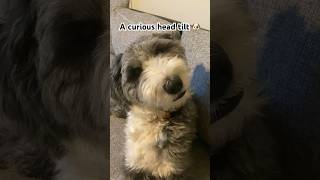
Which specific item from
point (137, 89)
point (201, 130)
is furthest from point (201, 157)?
point (137, 89)

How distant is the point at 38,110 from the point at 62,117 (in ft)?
0.15

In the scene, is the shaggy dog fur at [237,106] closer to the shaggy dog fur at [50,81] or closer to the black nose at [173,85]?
the black nose at [173,85]

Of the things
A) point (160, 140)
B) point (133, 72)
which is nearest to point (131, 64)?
point (133, 72)

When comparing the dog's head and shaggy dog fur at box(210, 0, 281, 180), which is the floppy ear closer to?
the dog's head

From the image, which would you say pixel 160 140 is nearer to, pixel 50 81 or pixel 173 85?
pixel 173 85

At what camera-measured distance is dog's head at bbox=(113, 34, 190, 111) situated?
1.97ft

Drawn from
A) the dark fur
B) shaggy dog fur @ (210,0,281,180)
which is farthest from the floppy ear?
shaggy dog fur @ (210,0,281,180)

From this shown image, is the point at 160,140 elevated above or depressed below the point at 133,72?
below

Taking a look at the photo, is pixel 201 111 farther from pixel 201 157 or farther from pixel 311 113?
pixel 311 113

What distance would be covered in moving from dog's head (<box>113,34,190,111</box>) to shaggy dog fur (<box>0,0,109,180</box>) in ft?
0.16

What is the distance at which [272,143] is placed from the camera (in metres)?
0.67

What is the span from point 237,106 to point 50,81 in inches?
11.8

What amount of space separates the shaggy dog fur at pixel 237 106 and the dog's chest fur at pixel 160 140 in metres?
0.05

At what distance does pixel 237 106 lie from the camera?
0.65 m
